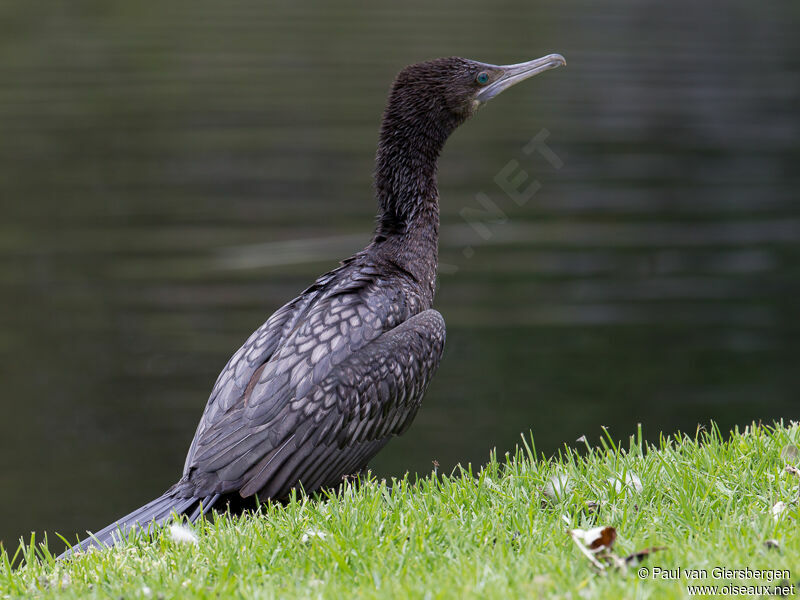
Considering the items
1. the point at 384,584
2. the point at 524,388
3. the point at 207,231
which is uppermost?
the point at 384,584

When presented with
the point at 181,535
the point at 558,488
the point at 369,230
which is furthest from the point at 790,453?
the point at 369,230

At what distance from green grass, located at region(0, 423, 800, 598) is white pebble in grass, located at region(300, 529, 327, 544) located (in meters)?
0.01

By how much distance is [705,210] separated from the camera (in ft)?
55.5

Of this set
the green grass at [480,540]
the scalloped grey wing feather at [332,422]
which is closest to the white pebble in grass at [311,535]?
the green grass at [480,540]

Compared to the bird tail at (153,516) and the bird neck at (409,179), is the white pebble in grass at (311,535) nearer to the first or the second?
the bird tail at (153,516)

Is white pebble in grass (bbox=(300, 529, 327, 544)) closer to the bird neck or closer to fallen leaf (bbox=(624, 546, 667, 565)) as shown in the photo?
fallen leaf (bbox=(624, 546, 667, 565))

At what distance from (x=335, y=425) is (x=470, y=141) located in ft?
52.1

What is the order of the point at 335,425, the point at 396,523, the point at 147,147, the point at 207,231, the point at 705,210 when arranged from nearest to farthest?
the point at 396,523
the point at 335,425
the point at 207,231
the point at 705,210
the point at 147,147

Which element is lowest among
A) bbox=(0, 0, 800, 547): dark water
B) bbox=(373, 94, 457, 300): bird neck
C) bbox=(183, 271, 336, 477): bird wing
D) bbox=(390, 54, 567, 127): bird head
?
bbox=(0, 0, 800, 547): dark water

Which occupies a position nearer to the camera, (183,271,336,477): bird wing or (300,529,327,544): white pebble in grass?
(300,529,327,544): white pebble in grass

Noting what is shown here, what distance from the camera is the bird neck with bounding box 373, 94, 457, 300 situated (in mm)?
6152

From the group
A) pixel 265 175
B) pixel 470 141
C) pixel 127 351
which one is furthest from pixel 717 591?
pixel 470 141

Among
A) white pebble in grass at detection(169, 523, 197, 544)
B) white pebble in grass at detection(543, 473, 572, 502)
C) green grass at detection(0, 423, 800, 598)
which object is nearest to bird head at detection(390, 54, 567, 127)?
green grass at detection(0, 423, 800, 598)

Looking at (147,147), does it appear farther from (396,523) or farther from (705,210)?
(396,523)
